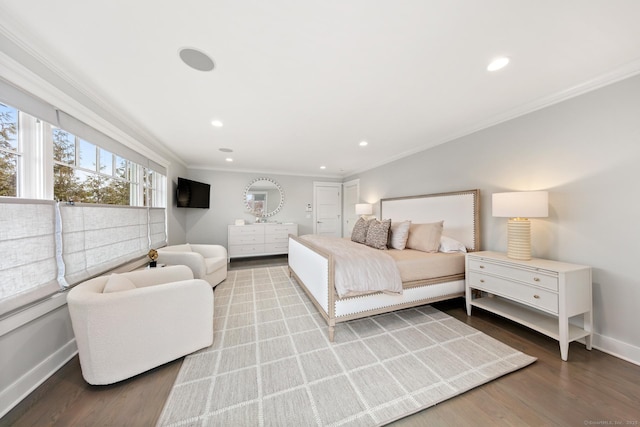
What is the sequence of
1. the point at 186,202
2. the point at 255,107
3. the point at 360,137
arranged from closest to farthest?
the point at 255,107 → the point at 360,137 → the point at 186,202

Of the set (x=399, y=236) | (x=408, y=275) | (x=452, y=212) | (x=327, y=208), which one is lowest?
(x=408, y=275)

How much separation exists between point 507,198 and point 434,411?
1.94 meters

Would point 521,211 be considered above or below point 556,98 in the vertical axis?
below

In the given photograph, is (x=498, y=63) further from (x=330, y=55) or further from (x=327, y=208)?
(x=327, y=208)

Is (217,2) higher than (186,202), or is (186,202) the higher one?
(217,2)

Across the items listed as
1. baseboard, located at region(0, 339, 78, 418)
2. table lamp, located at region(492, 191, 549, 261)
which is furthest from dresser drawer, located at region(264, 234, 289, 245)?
table lamp, located at region(492, 191, 549, 261)

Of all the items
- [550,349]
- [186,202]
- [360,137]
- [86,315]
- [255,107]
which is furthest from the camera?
[186,202]

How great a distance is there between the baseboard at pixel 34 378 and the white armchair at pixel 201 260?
120cm

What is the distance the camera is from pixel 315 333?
81.0 inches

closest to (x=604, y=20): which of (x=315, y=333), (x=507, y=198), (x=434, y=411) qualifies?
(x=507, y=198)

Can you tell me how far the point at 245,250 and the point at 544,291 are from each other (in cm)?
497

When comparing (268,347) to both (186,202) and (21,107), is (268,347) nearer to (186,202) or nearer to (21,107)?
(21,107)

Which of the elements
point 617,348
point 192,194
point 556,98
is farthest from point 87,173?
point 617,348

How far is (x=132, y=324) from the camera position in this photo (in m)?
1.47
